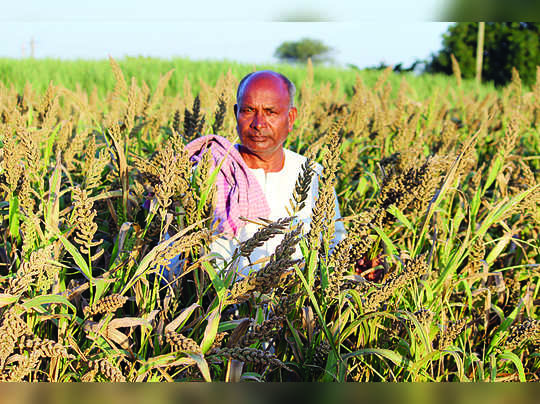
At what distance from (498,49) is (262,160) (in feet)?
106

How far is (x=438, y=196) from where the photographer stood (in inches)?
Result: 57.1

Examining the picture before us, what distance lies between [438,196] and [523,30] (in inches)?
1287

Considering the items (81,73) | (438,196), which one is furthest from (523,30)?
(438,196)

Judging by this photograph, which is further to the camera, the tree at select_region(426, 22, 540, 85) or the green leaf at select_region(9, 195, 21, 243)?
the tree at select_region(426, 22, 540, 85)

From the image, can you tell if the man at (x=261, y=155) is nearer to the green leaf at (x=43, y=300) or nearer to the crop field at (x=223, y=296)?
the crop field at (x=223, y=296)

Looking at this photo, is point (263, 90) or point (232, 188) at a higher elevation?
point (263, 90)

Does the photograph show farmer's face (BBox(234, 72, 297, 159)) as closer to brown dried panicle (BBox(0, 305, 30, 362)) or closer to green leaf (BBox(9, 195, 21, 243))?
green leaf (BBox(9, 195, 21, 243))

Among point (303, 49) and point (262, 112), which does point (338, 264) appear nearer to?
point (262, 112)

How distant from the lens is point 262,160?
1.98 metres

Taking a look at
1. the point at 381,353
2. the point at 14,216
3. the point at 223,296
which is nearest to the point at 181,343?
the point at 223,296

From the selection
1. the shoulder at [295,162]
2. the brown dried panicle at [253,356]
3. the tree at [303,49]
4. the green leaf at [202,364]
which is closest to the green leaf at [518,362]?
the brown dried panicle at [253,356]

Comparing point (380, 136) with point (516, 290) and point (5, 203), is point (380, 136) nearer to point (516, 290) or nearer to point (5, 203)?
point (516, 290)

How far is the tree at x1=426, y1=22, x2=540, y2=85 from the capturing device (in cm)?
2783

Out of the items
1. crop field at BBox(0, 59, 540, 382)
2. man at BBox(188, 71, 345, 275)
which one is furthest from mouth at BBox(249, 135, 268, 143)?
crop field at BBox(0, 59, 540, 382)
